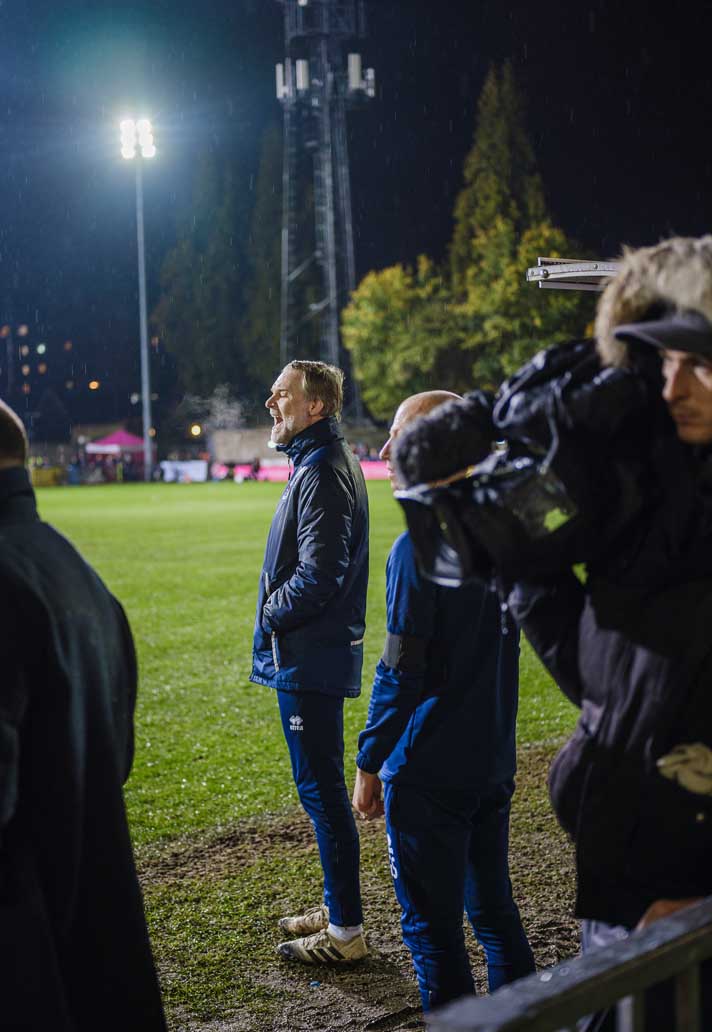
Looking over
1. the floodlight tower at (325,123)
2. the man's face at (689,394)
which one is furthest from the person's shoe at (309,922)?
the floodlight tower at (325,123)

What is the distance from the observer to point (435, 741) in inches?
125

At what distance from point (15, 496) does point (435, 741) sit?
1.49 metres

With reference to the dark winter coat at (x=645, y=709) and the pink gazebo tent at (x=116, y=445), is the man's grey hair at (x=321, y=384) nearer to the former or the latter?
the dark winter coat at (x=645, y=709)

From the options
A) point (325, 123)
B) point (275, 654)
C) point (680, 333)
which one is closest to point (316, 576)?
point (275, 654)

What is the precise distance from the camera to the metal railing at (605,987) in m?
1.28

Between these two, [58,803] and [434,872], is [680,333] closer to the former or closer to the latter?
[58,803]

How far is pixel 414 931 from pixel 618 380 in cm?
204

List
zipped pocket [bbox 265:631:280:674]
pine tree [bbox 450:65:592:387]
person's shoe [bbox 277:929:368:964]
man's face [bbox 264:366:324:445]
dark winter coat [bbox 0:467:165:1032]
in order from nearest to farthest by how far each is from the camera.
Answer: dark winter coat [bbox 0:467:165:1032] < person's shoe [bbox 277:929:368:964] < zipped pocket [bbox 265:631:280:674] < man's face [bbox 264:366:324:445] < pine tree [bbox 450:65:592:387]

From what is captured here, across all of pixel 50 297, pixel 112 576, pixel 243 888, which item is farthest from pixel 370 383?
pixel 243 888

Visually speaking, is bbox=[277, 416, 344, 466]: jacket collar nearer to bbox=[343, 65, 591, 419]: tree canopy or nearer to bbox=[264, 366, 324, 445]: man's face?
bbox=[264, 366, 324, 445]: man's face

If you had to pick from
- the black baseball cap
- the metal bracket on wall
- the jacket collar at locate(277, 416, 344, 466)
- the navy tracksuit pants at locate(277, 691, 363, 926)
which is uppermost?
the metal bracket on wall

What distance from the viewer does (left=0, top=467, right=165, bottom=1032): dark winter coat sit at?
2.05 meters

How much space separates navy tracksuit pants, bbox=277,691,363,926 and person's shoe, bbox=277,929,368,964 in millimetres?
71

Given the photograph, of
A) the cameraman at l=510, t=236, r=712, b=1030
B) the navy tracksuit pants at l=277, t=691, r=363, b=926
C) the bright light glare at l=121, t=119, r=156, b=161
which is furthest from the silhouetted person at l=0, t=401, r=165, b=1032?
the bright light glare at l=121, t=119, r=156, b=161
